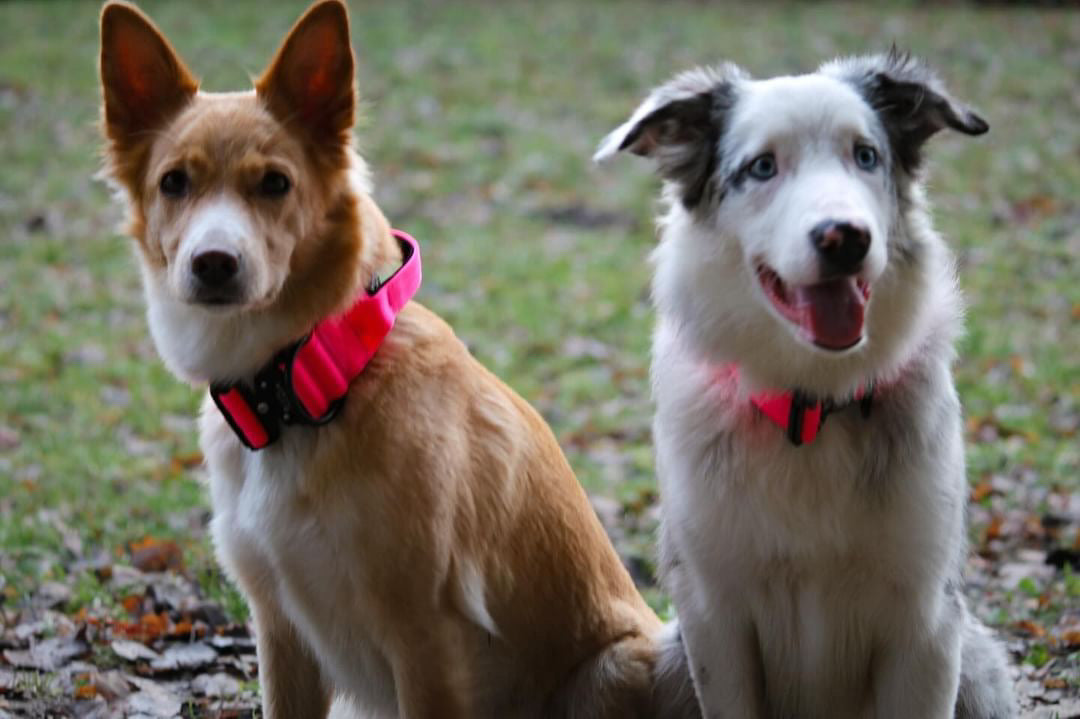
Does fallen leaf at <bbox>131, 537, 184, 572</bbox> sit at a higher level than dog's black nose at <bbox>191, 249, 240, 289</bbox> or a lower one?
lower

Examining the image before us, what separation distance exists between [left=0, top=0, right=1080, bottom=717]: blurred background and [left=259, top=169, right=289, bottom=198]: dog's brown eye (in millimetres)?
728

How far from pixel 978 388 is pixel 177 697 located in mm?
4703

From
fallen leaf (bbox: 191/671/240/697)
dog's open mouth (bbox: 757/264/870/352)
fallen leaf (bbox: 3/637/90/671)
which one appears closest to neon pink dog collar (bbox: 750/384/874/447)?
dog's open mouth (bbox: 757/264/870/352)

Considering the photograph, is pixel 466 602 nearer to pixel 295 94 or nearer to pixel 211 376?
pixel 211 376

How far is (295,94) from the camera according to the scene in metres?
3.16

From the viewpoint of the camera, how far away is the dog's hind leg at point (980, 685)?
11.1ft

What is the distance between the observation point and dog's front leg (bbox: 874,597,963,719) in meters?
3.03

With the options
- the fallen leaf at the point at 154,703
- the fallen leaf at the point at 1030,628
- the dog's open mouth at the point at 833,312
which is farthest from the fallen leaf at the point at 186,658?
the fallen leaf at the point at 1030,628

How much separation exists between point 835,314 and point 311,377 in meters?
1.25

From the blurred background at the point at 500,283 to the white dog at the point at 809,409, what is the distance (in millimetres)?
901

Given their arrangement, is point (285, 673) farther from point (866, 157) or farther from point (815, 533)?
point (866, 157)

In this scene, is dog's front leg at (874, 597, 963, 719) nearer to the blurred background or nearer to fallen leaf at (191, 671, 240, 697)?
the blurred background

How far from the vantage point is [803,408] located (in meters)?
3.07

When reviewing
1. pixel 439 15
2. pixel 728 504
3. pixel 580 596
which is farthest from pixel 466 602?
pixel 439 15
